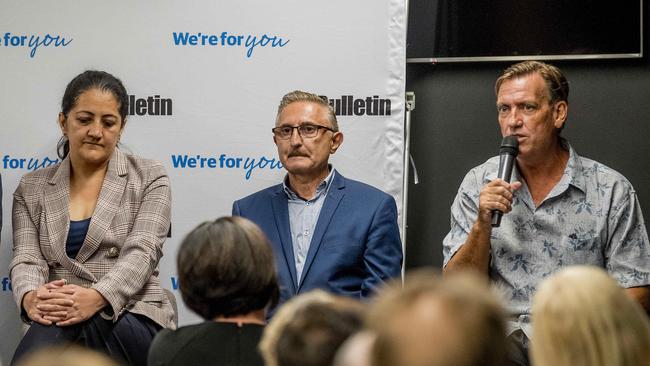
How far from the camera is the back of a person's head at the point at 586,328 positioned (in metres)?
1.54

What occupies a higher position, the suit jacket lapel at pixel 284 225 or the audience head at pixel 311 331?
the audience head at pixel 311 331

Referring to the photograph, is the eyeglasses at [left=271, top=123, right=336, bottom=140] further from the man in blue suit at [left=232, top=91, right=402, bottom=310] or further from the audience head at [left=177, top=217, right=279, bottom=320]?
the audience head at [left=177, top=217, right=279, bottom=320]

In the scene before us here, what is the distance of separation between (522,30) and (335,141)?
1.07m

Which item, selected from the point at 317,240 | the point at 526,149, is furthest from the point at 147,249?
the point at 526,149

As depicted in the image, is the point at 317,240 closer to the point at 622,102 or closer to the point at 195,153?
the point at 195,153

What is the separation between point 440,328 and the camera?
1179 mm

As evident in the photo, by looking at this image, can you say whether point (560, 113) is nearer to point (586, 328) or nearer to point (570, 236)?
point (570, 236)

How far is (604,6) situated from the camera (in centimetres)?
439

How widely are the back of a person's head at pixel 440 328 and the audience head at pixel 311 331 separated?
0.40 m

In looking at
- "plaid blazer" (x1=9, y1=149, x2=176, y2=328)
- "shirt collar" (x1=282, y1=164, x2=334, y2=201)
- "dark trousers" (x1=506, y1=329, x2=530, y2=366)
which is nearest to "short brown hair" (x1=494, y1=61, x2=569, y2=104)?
"shirt collar" (x1=282, y1=164, x2=334, y2=201)

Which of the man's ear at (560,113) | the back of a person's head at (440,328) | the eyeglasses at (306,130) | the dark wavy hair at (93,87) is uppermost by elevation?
the dark wavy hair at (93,87)

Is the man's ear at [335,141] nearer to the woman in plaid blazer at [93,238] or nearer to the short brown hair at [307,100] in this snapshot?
the short brown hair at [307,100]

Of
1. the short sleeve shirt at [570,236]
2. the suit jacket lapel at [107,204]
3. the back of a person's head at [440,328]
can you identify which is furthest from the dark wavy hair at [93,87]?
the back of a person's head at [440,328]

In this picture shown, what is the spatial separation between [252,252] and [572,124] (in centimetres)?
252
